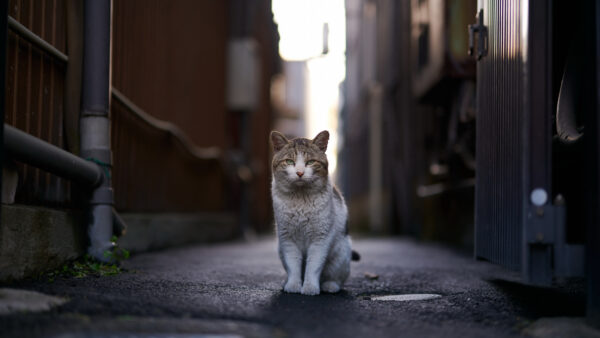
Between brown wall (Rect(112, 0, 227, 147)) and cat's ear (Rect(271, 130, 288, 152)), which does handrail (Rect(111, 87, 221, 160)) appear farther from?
cat's ear (Rect(271, 130, 288, 152))

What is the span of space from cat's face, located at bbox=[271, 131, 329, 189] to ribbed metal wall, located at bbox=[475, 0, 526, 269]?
95 centimetres

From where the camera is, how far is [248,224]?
12.2 metres

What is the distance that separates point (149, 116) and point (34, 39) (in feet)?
9.14

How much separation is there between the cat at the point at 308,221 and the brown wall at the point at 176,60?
2253 millimetres

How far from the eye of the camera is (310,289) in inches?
129

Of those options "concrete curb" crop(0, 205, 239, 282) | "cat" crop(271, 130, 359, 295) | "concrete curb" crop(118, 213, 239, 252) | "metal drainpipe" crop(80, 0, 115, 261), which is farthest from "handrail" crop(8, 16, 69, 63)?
"concrete curb" crop(118, 213, 239, 252)

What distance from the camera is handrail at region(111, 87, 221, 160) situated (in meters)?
5.02

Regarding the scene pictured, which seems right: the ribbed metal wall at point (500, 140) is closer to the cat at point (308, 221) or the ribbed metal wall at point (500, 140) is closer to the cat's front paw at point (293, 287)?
the cat at point (308, 221)

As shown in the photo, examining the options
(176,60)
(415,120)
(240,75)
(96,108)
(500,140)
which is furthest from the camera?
(240,75)

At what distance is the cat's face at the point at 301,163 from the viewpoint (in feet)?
11.1

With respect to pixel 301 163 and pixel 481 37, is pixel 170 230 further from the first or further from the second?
pixel 481 37

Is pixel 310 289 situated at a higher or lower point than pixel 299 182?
lower

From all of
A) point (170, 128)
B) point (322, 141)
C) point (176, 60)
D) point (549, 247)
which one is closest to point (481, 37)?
point (322, 141)

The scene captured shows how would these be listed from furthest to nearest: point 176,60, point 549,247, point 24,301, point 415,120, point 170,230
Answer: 1. point 415,120
2. point 176,60
3. point 170,230
4. point 549,247
5. point 24,301
